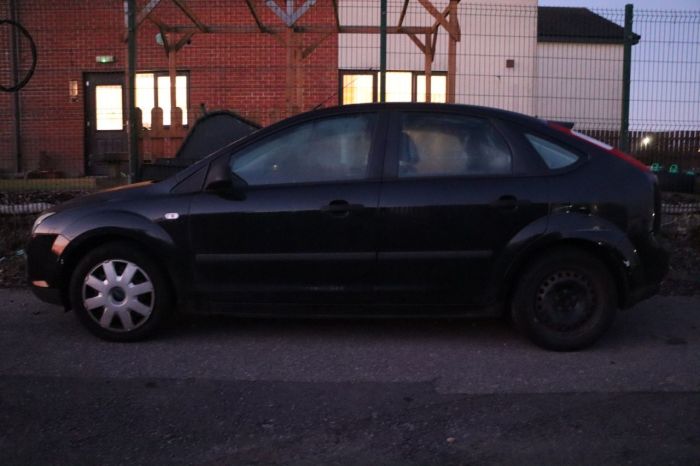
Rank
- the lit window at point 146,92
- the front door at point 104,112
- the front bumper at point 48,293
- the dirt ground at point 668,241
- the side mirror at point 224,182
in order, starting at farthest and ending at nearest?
the front door at point 104,112 → the lit window at point 146,92 → the dirt ground at point 668,241 → the front bumper at point 48,293 → the side mirror at point 224,182

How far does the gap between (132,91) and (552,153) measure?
5369 millimetres

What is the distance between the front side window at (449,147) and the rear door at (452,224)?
11mm

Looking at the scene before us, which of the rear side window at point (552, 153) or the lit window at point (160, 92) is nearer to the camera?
the rear side window at point (552, 153)

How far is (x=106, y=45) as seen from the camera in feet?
48.7

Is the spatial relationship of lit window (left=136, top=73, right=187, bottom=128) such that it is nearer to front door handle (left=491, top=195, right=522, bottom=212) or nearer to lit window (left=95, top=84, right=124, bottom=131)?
lit window (left=95, top=84, right=124, bottom=131)

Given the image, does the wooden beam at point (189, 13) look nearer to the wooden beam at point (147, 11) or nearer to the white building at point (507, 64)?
the wooden beam at point (147, 11)

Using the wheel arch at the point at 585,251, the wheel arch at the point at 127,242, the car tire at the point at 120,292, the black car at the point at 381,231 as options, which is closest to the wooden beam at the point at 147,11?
the black car at the point at 381,231

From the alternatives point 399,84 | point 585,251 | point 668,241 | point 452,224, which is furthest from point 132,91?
point 399,84

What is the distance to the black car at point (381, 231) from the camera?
189 inches

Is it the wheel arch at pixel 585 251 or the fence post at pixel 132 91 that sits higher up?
the fence post at pixel 132 91

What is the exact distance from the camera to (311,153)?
5020 mm

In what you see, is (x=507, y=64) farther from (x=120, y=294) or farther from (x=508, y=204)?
(x=120, y=294)

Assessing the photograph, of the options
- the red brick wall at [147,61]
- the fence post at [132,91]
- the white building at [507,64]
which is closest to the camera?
the fence post at [132,91]

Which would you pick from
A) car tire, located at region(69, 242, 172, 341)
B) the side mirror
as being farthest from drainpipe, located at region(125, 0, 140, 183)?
the side mirror
